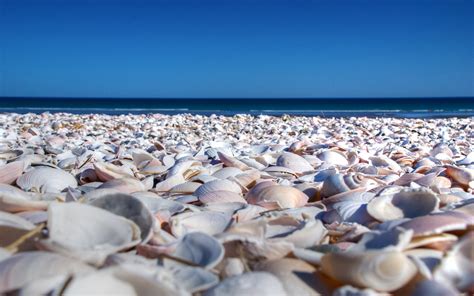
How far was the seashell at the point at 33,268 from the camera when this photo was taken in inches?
43.0

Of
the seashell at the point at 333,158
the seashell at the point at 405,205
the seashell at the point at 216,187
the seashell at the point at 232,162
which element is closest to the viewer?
the seashell at the point at 405,205

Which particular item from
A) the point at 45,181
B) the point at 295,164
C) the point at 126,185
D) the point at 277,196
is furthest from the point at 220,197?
→ the point at 295,164

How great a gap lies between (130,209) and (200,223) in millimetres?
277

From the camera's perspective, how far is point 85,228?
134 cm

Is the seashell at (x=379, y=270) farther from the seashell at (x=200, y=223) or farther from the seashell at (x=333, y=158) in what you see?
the seashell at (x=333, y=158)

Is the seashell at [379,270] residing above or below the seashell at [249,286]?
above

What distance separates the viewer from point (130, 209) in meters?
1.44

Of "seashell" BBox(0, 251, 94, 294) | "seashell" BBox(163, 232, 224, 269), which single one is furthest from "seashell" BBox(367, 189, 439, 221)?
"seashell" BBox(0, 251, 94, 294)

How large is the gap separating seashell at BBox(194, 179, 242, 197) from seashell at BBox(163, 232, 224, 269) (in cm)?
90

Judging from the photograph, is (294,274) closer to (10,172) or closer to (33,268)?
(33,268)

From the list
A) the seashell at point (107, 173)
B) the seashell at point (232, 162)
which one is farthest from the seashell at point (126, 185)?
the seashell at point (232, 162)

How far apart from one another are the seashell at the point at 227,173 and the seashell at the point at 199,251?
4.77ft

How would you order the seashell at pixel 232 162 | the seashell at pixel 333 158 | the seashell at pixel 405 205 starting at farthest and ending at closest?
the seashell at pixel 333 158
the seashell at pixel 232 162
the seashell at pixel 405 205

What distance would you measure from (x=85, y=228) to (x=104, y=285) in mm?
353
